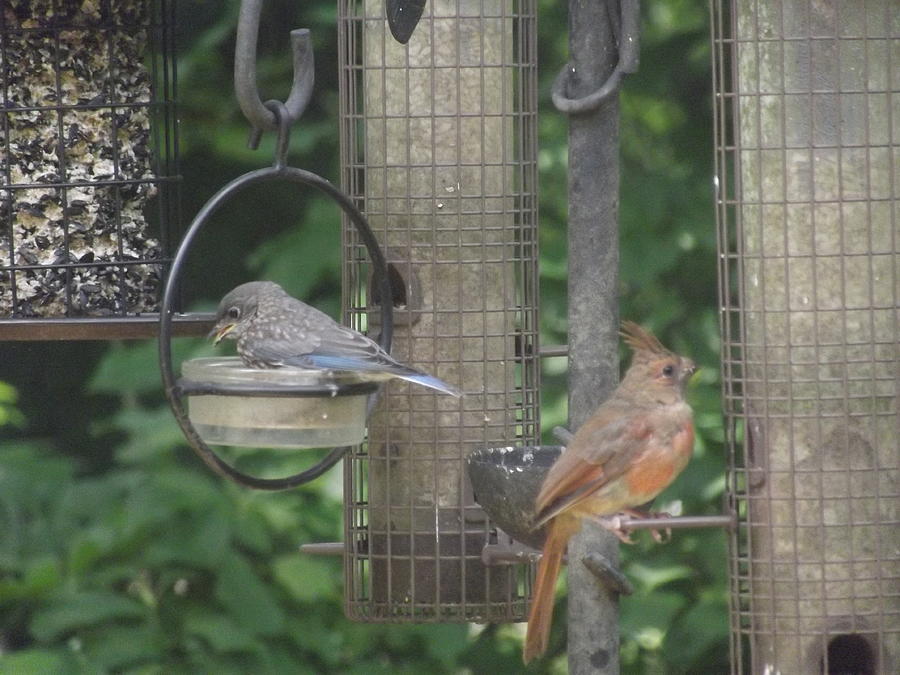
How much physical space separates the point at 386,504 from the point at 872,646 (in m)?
1.51

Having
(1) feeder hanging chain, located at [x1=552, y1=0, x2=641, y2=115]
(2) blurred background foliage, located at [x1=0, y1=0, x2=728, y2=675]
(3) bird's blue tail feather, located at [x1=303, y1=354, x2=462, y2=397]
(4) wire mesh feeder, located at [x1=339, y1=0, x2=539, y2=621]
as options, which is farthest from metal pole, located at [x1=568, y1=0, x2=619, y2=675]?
(2) blurred background foliage, located at [x1=0, y1=0, x2=728, y2=675]

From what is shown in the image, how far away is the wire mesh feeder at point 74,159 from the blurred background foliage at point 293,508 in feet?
3.12

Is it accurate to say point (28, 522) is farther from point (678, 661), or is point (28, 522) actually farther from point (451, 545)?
point (678, 661)

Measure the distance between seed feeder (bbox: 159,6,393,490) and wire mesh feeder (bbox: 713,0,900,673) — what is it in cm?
120

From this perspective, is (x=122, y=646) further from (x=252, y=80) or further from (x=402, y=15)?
(x=402, y=15)

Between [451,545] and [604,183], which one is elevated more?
[604,183]

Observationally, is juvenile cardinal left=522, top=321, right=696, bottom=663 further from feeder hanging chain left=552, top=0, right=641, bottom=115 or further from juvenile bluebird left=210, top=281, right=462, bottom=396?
feeder hanging chain left=552, top=0, right=641, bottom=115

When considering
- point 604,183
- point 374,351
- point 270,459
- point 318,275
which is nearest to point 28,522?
point 270,459

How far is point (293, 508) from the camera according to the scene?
6.05 metres

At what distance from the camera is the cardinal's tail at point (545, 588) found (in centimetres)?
416

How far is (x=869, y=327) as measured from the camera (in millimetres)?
4449

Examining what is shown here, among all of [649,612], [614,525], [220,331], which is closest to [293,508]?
[649,612]

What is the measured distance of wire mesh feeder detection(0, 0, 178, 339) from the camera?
4.84 m

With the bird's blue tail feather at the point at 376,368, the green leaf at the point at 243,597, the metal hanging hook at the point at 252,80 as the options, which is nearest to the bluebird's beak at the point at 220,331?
the bird's blue tail feather at the point at 376,368
